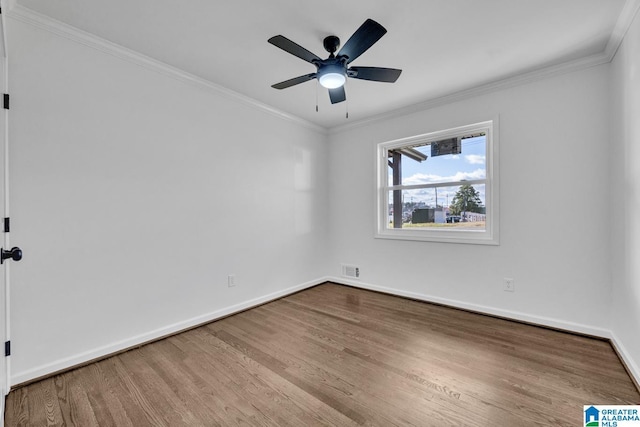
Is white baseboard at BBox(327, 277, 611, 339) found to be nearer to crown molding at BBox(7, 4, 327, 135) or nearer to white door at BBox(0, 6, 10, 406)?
crown molding at BBox(7, 4, 327, 135)

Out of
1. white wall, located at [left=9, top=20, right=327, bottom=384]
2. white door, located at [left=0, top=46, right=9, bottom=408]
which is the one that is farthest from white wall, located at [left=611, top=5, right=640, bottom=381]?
white door, located at [left=0, top=46, right=9, bottom=408]

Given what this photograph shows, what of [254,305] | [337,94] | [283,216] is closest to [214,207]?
[283,216]

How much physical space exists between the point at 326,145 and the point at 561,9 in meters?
3.12

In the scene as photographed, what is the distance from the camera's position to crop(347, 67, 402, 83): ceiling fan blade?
79.9 inches

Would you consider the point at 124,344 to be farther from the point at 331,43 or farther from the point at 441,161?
the point at 441,161

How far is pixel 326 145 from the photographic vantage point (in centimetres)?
458

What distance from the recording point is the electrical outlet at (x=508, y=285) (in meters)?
2.91

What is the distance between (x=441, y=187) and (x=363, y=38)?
2.36 meters

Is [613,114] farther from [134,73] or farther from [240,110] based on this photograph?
[134,73]

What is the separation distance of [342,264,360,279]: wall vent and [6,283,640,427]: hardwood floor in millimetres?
1396

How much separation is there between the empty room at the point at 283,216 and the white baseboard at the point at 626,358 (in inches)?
1.1

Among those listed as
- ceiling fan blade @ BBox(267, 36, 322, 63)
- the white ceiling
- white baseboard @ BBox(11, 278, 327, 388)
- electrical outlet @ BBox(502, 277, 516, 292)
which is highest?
the white ceiling

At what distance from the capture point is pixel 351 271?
4.27 metres

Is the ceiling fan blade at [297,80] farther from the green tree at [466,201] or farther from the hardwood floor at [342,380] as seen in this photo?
the green tree at [466,201]
